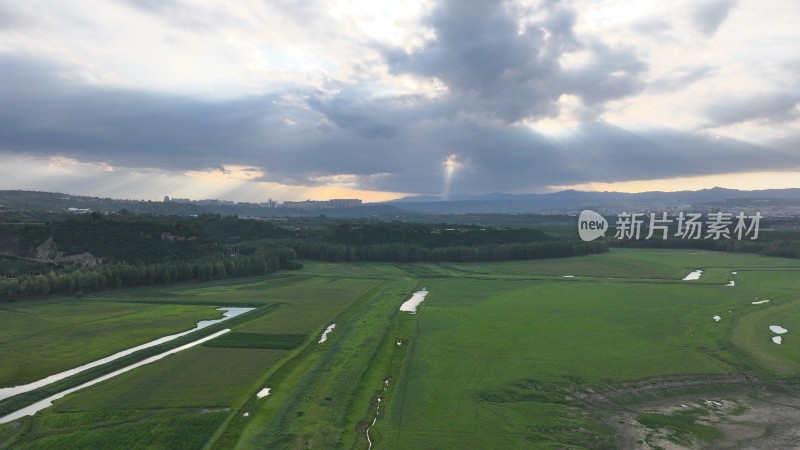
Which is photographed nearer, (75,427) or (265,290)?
(75,427)

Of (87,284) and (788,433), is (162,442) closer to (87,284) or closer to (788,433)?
(788,433)

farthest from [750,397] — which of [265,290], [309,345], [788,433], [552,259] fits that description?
[552,259]

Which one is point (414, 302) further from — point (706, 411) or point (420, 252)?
point (420, 252)

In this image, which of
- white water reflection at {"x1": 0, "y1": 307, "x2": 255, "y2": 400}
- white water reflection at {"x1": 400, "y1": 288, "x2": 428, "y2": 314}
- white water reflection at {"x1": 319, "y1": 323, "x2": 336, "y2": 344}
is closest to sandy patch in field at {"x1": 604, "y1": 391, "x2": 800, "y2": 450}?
white water reflection at {"x1": 319, "y1": 323, "x2": 336, "y2": 344}

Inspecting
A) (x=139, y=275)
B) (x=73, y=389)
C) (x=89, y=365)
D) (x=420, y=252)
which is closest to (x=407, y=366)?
(x=73, y=389)

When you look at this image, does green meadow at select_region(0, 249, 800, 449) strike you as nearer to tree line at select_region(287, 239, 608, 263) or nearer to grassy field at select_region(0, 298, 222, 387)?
grassy field at select_region(0, 298, 222, 387)

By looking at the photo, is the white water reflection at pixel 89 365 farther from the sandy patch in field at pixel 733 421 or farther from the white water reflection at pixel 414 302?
the sandy patch in field at pixel 733 421

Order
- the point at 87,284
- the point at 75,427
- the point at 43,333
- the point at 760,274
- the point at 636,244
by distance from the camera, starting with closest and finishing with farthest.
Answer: the point at 75,427 → the point at 43,333 → the point at 87,284 → the point at 760,274 → the point at 636,244
